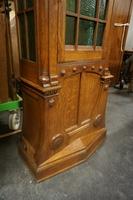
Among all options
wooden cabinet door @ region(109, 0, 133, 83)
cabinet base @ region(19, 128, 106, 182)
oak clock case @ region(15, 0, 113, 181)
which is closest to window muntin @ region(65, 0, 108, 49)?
oak clock case @ region(15, 0, 113, 181)

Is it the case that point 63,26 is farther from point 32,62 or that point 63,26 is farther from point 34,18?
point 32,62

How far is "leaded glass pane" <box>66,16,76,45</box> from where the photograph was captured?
95 cm

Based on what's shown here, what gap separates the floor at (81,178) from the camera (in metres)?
1.06

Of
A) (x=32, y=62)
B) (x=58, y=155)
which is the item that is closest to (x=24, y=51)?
(x=32, y=62)

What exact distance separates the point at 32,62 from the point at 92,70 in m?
0.47

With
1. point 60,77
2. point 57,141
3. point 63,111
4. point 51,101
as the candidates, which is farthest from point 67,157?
point 60,77

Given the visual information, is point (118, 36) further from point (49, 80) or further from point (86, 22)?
point (49, 80)

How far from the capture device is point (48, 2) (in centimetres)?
79

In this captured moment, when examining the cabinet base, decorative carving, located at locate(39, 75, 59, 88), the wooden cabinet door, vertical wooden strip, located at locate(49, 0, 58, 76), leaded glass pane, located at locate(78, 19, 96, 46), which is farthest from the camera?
the wooden cabinet door

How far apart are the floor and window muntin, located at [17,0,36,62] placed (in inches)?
33.6

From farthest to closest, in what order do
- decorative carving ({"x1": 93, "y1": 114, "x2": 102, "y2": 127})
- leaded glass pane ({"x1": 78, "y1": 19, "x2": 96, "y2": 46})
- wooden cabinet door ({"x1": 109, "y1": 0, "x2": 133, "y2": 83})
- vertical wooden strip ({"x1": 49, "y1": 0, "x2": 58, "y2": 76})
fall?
wooden cabinet door ({"x1": 109, "y1": 0, "x2": 133, "y2": 83}), decorative carving ({"x1": 93, "y1": 114, "x2": 102, "y2": 127}), leaded glass pane ({"x1": 78, "y1": 19, "x2": 96, "y2": 46}), vertical wooden strip ({"x1": 49, "y1": 0, "x2": 58, "y2": 76})

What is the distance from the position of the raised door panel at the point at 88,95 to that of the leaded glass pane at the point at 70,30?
26 centimetres

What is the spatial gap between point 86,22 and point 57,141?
2.79ft

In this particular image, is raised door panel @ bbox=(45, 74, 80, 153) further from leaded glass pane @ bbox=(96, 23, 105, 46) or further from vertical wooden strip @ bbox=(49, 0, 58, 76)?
leaded glass pane @ bbox=(96, 23, 105, 46)
